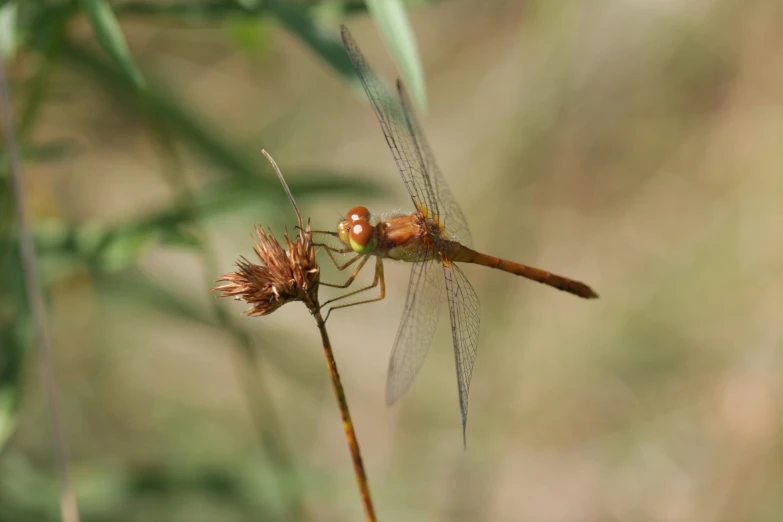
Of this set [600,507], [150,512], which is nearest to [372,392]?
[600,507]

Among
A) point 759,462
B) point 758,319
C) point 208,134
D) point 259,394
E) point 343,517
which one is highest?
point 208,134

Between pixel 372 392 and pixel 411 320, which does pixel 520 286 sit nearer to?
pixel 372 392

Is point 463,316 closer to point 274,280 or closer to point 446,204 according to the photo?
point 446,204

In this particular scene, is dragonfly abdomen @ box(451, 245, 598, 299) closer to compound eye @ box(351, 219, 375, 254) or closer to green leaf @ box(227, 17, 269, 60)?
compound eye @ box(351, 219, 375, 254)

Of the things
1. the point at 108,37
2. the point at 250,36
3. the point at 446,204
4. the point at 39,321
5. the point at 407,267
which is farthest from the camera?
the point at 407,267

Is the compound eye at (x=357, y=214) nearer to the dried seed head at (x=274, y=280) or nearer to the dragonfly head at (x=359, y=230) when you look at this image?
the dragonfly head at (x=359, y=230)

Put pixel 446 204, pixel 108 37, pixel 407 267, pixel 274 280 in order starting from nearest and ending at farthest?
1. pixel 274 280
2. pixel 108 37
3. pixel 446 204
4. pixel 407 267

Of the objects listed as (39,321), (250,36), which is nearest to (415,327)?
(39,321)
